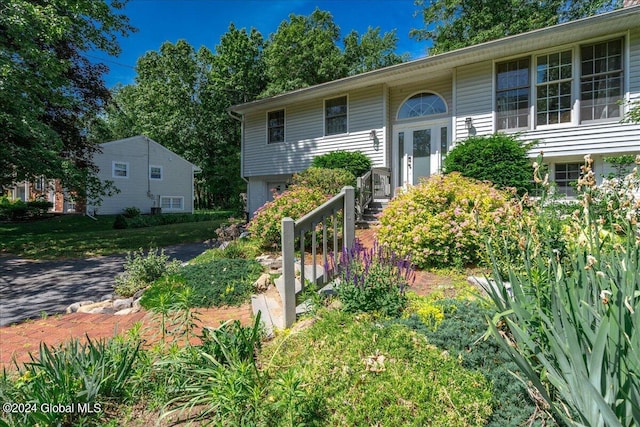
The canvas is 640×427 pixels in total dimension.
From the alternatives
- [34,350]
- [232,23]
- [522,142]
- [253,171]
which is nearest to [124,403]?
[34,350]

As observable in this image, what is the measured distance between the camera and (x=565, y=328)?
1384mm

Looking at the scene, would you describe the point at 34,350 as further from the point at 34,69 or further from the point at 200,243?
the point at 34,69

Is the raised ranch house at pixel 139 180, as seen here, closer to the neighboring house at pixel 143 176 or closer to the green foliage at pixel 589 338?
the neighboring house at pixel 143 176

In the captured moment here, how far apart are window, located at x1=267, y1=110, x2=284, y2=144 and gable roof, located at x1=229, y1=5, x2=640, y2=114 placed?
214 cm

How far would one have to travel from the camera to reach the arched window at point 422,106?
9664 millimetres

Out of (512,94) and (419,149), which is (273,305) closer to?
(419,149)

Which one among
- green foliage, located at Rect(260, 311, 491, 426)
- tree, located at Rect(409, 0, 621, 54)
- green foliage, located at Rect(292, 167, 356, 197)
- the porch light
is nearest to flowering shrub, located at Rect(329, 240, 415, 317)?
green foliage, located at Rect(260, 311, 491, 426)

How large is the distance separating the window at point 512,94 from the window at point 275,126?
7704 mm

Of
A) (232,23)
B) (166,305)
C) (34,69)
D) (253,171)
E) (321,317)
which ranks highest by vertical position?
(232,23)

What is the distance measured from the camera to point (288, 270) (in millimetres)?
2939

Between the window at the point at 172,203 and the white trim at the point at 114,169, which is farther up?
the white trim at the point at 114,169

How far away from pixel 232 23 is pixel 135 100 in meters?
10.9

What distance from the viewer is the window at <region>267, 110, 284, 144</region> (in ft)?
42.1

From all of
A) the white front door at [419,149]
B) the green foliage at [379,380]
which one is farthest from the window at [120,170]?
the green foliage at [379,380]
